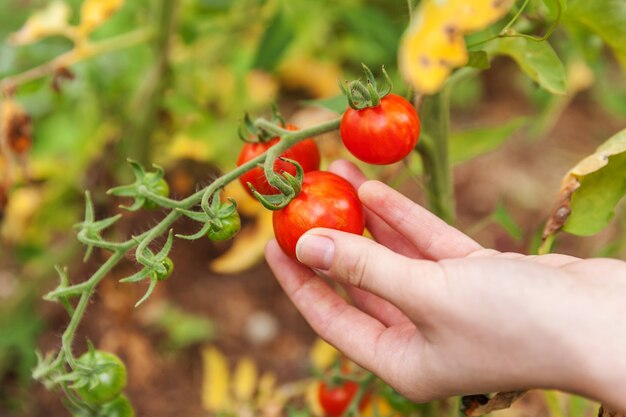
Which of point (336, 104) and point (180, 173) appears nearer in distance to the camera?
point (336, 104)

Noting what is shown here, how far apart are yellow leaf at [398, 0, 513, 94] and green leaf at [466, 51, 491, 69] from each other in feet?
0.78

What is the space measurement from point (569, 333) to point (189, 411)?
1.48m

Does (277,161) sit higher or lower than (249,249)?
higher

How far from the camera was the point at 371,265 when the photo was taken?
0.99 meters

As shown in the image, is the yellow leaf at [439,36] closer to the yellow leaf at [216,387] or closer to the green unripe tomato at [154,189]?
the green unripe tomato at [154,189]

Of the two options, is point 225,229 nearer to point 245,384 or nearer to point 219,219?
point 219,219

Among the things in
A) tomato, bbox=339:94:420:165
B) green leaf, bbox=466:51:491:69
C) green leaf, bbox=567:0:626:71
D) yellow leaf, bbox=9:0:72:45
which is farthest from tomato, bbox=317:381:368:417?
yellow leaf, bbox=9:0:72:45

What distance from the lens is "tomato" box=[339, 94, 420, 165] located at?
101 centimetres

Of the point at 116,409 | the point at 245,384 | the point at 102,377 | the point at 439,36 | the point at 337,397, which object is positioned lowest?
the point at 245,384

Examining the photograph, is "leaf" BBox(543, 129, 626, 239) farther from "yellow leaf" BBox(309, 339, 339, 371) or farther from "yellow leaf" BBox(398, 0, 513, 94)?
"yellow leaf" BBox(309, 339, 339, 371)

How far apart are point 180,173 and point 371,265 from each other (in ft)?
4.47

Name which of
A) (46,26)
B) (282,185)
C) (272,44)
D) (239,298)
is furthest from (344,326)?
(239,298)

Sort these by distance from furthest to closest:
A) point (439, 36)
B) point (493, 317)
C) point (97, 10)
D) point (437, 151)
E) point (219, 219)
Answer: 1. point (97, 10)
2. point (437, 151)
3. point (219, 219)
4. point (493, 317)
5. point (439, 36)

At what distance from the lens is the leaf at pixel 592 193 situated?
1.13 meters
